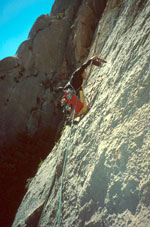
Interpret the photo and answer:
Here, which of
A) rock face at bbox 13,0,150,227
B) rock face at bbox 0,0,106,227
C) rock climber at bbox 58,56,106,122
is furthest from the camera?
rock face at bbox 0,0,106,227

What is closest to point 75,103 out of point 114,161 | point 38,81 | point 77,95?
point 77,95

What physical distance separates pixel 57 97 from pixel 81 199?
33.4 feet

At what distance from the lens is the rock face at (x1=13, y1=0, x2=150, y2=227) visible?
187 cm

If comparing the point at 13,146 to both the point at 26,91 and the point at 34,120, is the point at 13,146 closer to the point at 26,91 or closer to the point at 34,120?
the point at 34,120

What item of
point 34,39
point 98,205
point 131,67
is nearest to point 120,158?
point 98,205

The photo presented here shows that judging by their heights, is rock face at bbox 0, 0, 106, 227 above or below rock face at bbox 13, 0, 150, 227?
above

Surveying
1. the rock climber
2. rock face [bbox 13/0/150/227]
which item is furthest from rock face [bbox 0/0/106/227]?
rock face [bbox 13/0/150/227]

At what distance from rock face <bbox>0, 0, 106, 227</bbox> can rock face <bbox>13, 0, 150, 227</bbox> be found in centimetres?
674

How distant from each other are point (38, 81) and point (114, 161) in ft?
36.8

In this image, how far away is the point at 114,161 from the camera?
2.27m

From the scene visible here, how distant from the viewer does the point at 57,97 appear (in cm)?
1215

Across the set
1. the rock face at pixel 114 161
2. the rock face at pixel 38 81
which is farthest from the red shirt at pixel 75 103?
the rock face at pixel 38 81

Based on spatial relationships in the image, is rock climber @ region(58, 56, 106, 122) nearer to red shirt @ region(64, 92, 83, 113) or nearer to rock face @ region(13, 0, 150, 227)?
red shirt @ region(64, 92, 83, 113)

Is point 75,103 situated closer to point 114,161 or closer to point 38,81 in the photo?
point 114,161
